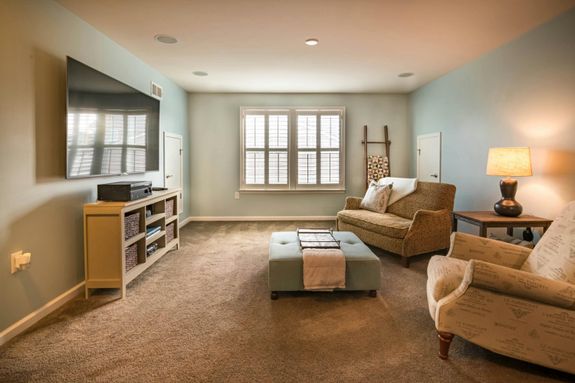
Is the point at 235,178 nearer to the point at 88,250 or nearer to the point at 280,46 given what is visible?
the point at 280,46

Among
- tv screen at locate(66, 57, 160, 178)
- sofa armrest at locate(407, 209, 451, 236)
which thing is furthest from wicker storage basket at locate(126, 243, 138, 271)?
sofa armrest at locate(407, 209, 451, 236)

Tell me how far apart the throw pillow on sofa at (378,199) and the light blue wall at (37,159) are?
3.24 m

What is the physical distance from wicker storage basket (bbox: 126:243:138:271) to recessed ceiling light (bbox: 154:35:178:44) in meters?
2.07

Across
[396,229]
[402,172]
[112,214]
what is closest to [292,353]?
[112,214]

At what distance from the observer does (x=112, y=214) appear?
8.21 feet

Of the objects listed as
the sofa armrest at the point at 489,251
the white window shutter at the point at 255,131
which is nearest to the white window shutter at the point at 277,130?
the white window shutter at the point at 255,131

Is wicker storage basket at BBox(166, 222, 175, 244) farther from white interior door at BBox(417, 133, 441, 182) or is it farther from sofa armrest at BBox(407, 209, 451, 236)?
white interior door at BBox(417, 133, 441, 182)

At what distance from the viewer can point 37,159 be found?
221cm

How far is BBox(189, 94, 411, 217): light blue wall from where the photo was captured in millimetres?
5676

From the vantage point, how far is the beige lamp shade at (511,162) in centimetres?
275

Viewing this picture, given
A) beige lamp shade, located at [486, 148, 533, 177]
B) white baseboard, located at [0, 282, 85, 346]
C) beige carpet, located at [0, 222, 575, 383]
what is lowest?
beige carpet, located at [0, 222, 575, 383]

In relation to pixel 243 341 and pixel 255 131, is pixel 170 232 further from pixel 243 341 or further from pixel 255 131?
pixel 255 131

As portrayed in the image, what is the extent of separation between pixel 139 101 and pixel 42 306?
211 centimetres

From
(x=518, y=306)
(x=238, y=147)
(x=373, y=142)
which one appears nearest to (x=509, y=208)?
(x=518, y=306)
